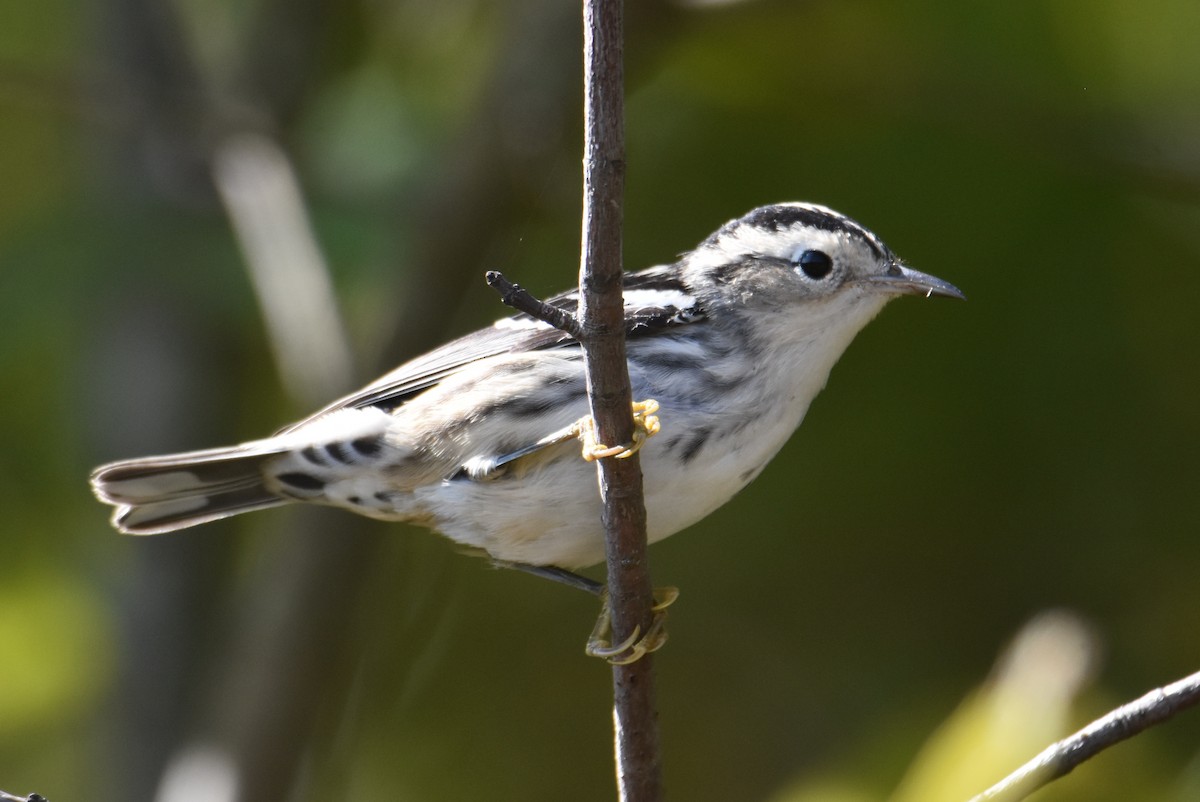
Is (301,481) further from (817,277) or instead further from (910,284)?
(910,284)

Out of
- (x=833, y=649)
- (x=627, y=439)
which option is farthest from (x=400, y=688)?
(x=627, y=439)

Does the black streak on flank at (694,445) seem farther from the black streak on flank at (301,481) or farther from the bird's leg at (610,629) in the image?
the black streak on flank at (301,481)

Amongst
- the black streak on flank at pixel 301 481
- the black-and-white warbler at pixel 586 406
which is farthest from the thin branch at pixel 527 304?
the black streak on flank at pixel 301 481

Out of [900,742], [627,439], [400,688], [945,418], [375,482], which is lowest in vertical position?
[400,688]

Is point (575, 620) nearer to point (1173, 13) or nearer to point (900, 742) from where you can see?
point (900, 742)

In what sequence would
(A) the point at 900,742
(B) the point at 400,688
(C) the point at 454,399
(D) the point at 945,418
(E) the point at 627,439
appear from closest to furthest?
(E) the point at 627,439 → (C) the point at 454,399 → (A) the point at 900,742 → (D) the point at 945,418 → (B) the point at 400,688

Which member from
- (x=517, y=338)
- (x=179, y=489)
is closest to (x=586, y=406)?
(x=517, y=338)
